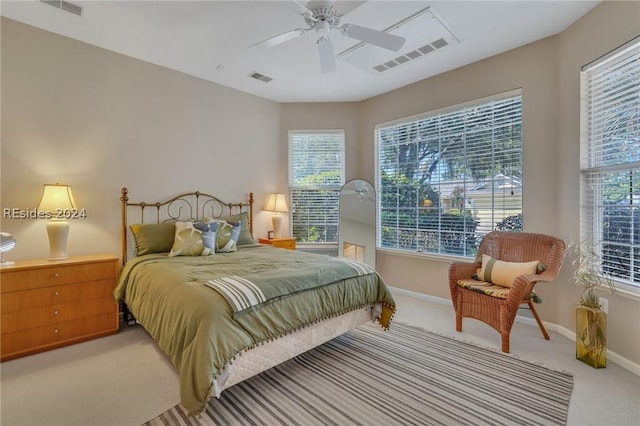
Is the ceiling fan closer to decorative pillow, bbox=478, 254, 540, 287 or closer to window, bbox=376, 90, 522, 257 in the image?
window, bbox=376, 90, 522, 257

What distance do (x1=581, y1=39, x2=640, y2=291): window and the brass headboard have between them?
3.98 m

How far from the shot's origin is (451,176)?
3.85m

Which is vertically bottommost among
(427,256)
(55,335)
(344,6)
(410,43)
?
(55,335)

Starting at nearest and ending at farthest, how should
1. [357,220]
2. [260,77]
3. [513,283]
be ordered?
[513,283] < [260,77] < [357,220]

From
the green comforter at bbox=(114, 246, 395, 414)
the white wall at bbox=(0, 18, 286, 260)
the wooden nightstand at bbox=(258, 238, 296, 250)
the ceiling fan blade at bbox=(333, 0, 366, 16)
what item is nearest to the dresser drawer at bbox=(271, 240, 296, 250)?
the wooden nightstand at bbox=(258, 238, 296, 250)

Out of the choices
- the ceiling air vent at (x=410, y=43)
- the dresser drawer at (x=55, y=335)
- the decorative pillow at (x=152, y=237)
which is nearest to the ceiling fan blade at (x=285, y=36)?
the ceiling air vent at (x=410, y=43)

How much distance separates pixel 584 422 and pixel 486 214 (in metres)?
2.24

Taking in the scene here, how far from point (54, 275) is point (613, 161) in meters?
4.92

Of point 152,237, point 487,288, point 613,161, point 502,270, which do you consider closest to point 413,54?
point 613,161

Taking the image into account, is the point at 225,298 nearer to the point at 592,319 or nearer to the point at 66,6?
the point at 592,319

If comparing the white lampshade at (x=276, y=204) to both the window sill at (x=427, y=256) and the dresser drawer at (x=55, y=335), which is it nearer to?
the window sill at (x=427, y=256)

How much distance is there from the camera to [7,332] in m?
2.38

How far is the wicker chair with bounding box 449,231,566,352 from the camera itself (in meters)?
2.48

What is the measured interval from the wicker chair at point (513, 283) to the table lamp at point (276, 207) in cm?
254
